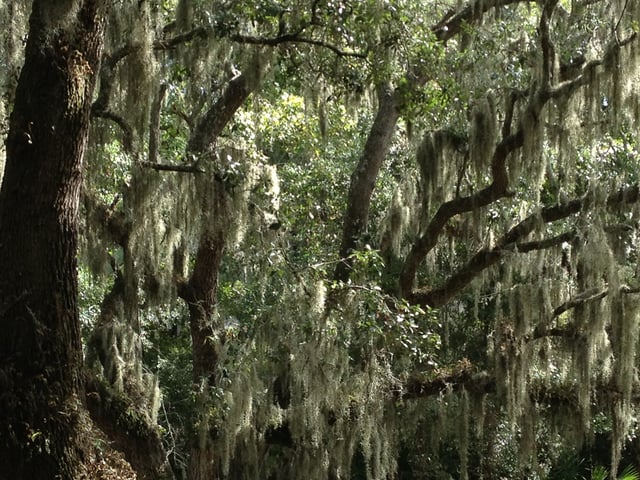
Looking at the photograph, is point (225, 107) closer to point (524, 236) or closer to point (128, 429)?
point (524, 236)

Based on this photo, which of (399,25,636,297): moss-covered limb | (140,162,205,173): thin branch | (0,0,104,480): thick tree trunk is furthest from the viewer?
(399,25,636,297): moss-covered limb

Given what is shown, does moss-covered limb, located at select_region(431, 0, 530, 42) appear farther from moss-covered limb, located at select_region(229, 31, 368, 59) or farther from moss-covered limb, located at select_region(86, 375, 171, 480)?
moss-covered limb, located at select_region(86, 375, 171, 480)

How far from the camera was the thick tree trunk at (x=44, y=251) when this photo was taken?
14.5 ft

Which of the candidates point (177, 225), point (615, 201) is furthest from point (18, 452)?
point (615, 201)

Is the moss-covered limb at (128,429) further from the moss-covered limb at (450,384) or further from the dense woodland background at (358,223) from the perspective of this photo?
the moss-covered limb at (450,384)

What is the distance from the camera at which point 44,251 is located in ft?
15.0

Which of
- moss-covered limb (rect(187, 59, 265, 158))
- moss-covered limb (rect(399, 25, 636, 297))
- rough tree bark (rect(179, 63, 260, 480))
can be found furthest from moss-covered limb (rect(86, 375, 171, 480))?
moss-covered limb (rect(399, 25, 636, 297))

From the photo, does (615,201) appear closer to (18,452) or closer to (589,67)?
(589,67)

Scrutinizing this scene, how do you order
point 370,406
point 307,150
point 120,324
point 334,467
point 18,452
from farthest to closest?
point 307,150, point 334,467, point 370,406, point 120,324, point 18,452

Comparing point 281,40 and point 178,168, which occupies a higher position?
point 281,40

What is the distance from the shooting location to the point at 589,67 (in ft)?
25.0

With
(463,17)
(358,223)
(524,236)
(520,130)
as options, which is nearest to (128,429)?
(358,223)

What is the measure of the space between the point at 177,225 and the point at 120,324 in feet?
2.86

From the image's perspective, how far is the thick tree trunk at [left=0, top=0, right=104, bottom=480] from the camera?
4406 millimetres
